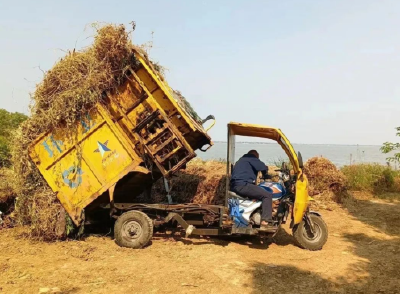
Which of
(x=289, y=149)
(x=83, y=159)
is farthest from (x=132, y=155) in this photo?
(x=289, y=149)

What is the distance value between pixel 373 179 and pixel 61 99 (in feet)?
37.7

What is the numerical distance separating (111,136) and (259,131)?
2.83 meters

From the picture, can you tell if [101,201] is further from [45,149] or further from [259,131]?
[259,131]

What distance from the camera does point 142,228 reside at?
673 centimetres

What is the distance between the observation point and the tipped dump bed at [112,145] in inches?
261

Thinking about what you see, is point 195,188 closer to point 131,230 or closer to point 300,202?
point 131,230

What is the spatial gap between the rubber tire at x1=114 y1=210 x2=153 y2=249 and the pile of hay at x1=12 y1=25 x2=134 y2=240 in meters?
1.08

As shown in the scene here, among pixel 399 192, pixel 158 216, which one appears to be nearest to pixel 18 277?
pixel 158 216

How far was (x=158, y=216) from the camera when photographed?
7148 mm

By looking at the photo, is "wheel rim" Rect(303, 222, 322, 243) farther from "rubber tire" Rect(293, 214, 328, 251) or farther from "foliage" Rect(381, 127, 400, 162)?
"foliage" Rect(381, 127, 400, 162)

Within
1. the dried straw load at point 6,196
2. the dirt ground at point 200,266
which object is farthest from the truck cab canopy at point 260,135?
the dried straw load at point 6,196

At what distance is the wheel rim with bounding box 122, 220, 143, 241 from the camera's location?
265 inches

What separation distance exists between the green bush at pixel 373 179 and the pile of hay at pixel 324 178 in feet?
4.67

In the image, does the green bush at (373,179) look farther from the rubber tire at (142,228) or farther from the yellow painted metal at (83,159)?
the yellow painted metal at (83,159)
